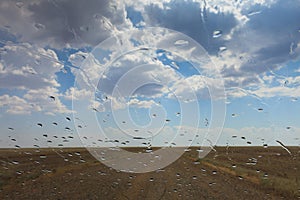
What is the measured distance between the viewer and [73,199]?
1445cm

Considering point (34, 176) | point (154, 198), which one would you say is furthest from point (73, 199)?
point (34, 176)

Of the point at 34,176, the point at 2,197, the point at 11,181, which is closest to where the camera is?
the point at 2,197

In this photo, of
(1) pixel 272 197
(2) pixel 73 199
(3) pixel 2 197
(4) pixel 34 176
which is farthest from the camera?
(4) pixel 34 176

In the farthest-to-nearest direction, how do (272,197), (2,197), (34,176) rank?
(34,176)
(272,197)
(2,197)

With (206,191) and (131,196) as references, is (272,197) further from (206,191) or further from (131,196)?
(131,196)

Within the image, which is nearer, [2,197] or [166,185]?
[2,197]

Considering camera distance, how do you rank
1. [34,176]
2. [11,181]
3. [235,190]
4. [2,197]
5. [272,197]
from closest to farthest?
1. [2,197]
2. [272,197]
3. [235,190]
4. [11,181]
5. [34,176]

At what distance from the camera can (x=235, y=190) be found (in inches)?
723

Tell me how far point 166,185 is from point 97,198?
576 cm

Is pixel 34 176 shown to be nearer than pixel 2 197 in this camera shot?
No

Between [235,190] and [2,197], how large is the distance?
12.8 metres

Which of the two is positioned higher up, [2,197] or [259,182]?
[259,182]

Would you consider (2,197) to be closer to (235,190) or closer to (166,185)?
(166,185)

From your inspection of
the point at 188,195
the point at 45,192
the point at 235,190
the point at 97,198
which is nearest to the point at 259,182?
the point at 235,190
